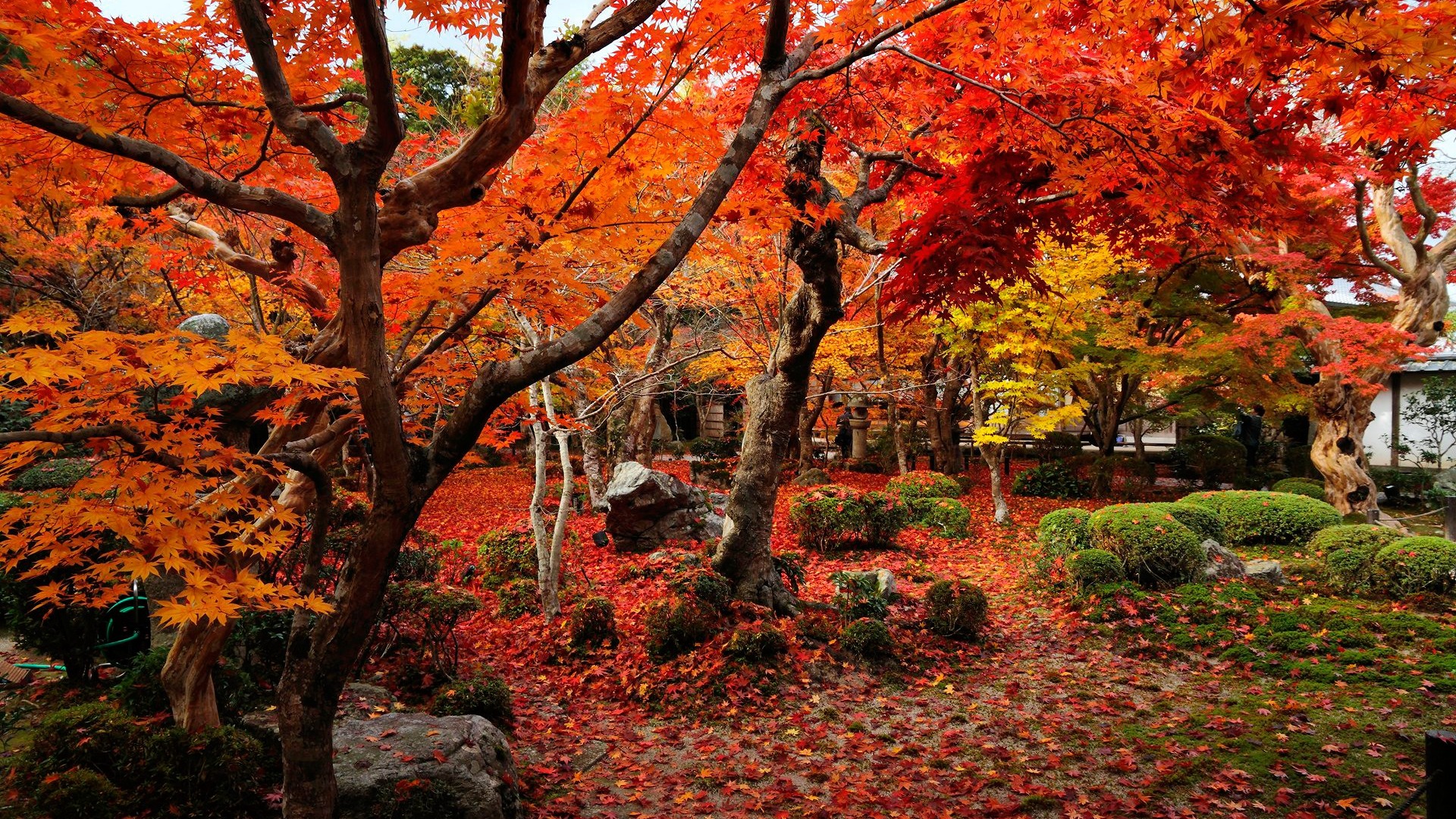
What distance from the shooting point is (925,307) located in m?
5.18

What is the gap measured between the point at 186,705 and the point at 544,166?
4.10 meters

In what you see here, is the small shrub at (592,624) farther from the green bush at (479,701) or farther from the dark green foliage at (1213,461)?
the dark green foliage at (1213,461)

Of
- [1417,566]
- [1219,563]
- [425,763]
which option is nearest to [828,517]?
[1219,563]

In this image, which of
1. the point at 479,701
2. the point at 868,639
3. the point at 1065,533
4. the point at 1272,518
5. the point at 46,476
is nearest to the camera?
the point at 479,701

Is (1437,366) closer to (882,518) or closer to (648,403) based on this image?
(882,518)

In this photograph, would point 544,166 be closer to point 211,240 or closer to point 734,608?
point 211,240

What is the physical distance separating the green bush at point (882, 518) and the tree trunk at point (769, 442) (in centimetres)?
459

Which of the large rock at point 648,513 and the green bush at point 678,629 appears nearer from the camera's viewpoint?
the green bush at point 678,629

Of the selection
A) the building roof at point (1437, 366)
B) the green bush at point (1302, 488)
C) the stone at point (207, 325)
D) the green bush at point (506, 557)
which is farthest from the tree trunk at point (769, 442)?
the building roof at point (1437, 366)

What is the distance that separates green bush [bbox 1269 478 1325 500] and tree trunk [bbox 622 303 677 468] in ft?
39.7

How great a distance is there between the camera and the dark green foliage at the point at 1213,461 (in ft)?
56.1

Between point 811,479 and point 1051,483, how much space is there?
19.3 feet

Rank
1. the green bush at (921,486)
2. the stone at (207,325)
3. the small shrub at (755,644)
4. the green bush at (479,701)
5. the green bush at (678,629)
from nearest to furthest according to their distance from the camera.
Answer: the green bush at (479,701), the stone at (207,325), the small shrub at (755,644), the green bush at (678,629), the green bush at (921,486)

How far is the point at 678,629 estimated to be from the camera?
22.2 ft
